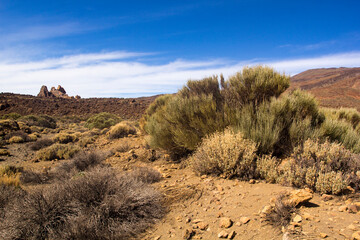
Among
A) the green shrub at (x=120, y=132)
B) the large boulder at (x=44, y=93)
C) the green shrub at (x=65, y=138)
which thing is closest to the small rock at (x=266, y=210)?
the green shrub at (x=120, y=132)

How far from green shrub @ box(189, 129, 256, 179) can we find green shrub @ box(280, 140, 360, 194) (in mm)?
674

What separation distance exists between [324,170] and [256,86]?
3332 millimetres

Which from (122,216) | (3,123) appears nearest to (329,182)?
(122,216)

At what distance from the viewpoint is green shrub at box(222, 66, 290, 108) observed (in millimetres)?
6195

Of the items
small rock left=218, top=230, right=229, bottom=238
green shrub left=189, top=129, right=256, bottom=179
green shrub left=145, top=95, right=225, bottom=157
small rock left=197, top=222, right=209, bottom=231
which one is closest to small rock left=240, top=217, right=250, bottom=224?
small rock left=218, top=230, right=229, bottom=238

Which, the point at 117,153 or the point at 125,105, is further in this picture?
the point at 125,105

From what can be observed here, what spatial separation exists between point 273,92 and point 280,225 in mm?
4669

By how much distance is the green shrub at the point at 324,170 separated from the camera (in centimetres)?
310

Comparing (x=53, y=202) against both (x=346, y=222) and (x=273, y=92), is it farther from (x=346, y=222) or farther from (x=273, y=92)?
(x=273, y=92)

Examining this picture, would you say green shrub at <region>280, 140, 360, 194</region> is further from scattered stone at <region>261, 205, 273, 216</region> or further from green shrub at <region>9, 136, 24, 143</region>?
green shrub at <region>9, 136, 24, 143</region>

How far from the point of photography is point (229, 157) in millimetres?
4418

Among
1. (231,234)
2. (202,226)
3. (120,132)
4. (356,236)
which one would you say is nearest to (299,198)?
(356,236)

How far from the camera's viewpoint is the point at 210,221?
314 centimetres

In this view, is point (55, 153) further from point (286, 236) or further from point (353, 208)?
point (353, 208)
